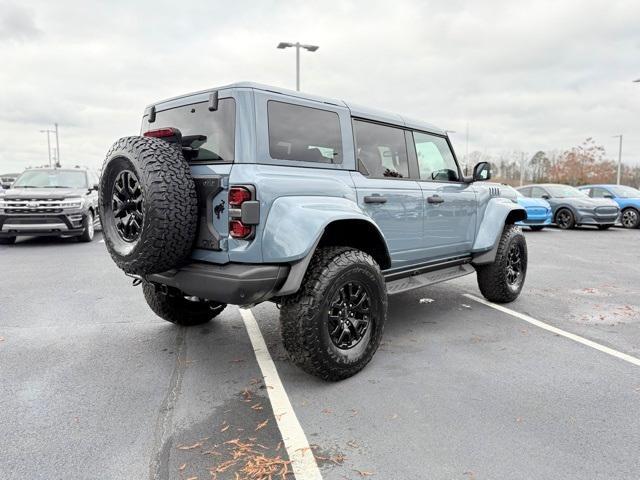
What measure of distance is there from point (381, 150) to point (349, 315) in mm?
1559

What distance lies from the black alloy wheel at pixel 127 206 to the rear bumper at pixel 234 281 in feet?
1.48

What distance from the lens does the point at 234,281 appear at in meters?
2.74

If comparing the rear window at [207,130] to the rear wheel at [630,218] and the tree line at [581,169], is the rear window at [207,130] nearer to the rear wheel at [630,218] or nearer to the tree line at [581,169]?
the rear wheel at [630,218]

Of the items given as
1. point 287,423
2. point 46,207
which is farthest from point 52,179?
point 287,423

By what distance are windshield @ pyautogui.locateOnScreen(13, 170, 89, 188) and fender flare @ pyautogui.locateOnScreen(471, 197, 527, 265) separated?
31.2 ft

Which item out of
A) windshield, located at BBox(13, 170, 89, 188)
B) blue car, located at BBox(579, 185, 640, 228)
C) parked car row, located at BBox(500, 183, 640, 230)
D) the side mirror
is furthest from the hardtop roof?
blue car, located at BBox(579, 185, 640, 228)

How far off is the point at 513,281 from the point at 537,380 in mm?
2429

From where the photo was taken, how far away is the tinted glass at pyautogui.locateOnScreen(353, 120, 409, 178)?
3788 mm

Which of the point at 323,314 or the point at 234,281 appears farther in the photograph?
the point at 323,314

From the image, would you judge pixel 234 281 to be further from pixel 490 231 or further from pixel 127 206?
pixel 490 231

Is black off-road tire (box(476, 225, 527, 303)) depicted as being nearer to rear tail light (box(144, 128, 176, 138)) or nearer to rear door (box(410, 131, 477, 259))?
rear door (box(410, 131, 477, 259))

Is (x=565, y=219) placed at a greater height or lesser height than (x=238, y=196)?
lesser

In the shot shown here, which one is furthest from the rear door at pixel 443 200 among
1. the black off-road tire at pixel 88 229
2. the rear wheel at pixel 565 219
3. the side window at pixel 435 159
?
the rear wheel at pixel 565 219

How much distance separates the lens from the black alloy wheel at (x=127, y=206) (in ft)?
9.73
